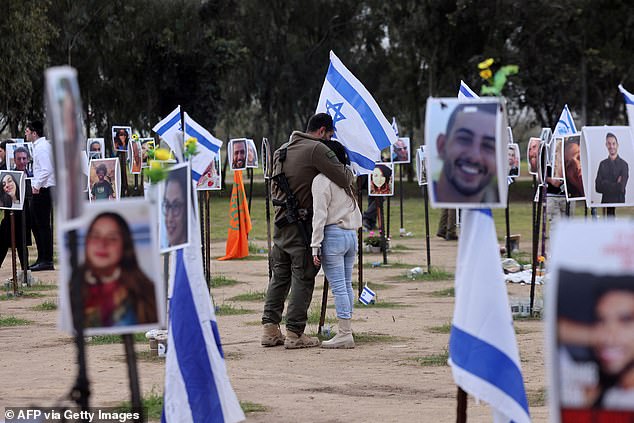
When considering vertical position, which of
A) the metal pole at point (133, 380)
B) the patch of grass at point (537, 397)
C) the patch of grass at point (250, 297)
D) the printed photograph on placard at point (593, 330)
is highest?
the printed photograph on placard at point (593, 330)

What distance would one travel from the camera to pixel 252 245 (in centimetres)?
2420

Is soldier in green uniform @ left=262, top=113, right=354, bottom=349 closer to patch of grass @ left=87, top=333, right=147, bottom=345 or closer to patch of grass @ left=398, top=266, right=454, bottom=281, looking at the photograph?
patch of grass @ left=87, top=333, right=147, bottom=345

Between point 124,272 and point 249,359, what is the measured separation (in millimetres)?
5542

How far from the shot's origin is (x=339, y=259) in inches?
420

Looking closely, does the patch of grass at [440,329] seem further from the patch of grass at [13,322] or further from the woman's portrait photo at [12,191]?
the woman's portrait photo at [12,191]

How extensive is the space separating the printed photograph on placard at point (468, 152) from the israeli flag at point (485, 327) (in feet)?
0.59

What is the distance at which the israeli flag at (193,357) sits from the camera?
6.57m

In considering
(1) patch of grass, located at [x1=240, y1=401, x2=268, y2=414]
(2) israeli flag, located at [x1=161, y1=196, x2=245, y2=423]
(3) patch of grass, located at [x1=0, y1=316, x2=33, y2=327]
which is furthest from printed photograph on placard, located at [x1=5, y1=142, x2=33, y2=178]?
(2) israeli flag, located at [x1=161, y1=196, x2=245, y2=423]

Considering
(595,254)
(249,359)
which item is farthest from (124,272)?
(249,359)

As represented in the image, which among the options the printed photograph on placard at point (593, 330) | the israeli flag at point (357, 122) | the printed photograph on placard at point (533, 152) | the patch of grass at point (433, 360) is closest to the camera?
the printed photograph on placard at point (593, 330)

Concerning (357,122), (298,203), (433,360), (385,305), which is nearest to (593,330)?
(433,360)

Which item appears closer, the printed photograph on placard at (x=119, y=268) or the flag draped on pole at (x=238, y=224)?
the printed photograph on placard at (x=119, y=268)

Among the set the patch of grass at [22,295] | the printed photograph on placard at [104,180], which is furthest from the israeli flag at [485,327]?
the patch of grass at [22,295]

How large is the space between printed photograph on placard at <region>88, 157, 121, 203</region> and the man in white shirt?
4.47 feet
